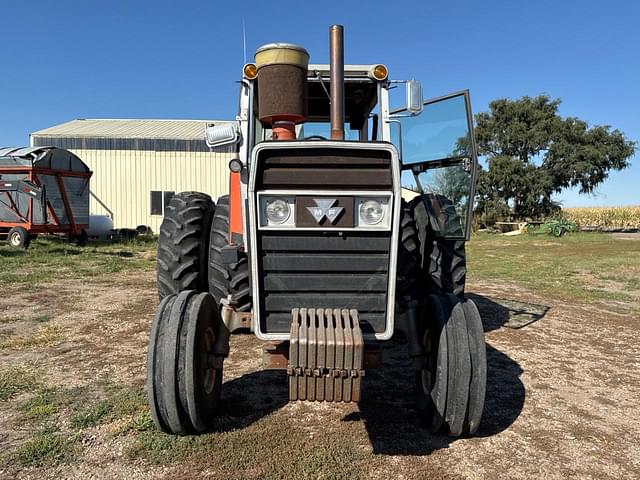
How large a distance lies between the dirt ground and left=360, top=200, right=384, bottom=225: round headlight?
1.37m

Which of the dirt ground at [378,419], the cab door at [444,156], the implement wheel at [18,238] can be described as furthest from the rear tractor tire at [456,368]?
the implement wheel at [18,238]

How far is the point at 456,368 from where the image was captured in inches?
114

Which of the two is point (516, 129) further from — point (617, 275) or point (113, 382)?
point (113, 382)

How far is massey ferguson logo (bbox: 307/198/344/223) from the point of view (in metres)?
2.78

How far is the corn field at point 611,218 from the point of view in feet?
108

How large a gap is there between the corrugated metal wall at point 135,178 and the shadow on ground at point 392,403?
1771 cm

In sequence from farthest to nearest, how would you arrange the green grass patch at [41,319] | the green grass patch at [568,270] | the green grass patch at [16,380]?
the green grass patch at [568,270] < the green grass patch at [41,319] < the green grass patch at [16,380]

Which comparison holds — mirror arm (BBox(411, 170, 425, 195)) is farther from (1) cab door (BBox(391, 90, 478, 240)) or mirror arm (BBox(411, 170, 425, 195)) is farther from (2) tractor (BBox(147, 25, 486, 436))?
(2) tractor (BBox(147, 25, 486, 436))

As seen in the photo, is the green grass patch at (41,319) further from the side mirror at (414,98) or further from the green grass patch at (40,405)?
the side mirror at (414,98)

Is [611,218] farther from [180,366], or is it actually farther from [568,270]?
[180,366]

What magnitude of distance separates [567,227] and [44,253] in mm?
23216

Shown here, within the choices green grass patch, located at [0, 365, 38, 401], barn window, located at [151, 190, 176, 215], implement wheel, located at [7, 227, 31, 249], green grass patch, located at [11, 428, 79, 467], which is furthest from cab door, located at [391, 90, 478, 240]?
barn window, located at [151, 190, 176, 215]

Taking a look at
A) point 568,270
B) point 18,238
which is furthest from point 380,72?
point 18,238

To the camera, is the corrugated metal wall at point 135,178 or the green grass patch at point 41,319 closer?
the green grass patch at point 41,319
